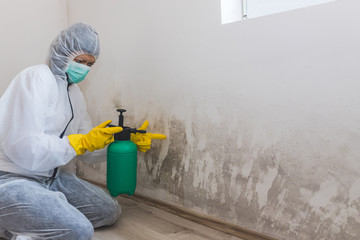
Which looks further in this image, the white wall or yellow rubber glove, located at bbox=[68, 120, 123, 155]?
the white wall

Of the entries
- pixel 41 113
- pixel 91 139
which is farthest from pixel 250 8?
pixel 41 113

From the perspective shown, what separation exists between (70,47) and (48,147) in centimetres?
46

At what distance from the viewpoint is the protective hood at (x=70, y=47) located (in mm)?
1262

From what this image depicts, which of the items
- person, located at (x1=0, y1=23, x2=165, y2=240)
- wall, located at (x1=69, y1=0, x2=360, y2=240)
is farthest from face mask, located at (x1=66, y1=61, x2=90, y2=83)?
wall, located at (x1=69, y1=0, x2=360, y2=240)

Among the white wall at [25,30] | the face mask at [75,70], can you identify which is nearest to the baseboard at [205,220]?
the face mask at [75,70]

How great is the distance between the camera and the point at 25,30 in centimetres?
189

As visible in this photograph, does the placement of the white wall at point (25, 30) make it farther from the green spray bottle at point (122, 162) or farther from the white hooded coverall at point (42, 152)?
the green spray bottle at point (122, 162)

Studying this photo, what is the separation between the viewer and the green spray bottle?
1366mm

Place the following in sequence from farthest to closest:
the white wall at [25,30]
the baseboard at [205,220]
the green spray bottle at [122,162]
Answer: the white wall at [25,30]
the green spray bottle at [122,162]
the baseboard at [205,220]

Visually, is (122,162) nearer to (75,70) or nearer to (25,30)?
(75,70)

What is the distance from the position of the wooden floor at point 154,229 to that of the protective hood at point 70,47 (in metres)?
0.78

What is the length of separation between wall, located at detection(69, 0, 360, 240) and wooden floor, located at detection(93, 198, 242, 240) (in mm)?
87

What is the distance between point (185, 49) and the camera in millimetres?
1413

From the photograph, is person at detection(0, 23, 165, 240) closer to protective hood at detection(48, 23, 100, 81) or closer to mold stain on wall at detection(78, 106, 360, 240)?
protective hood at detection(48, 23, 100, 81)
